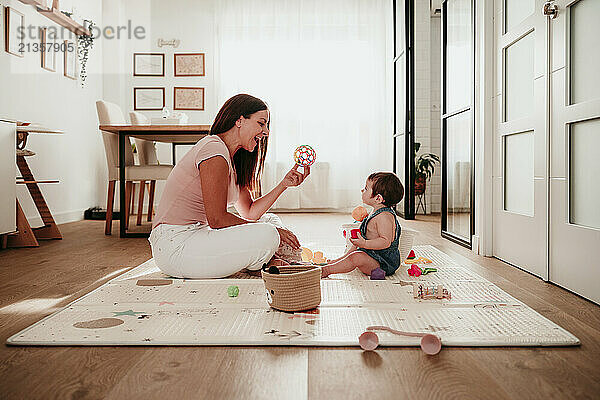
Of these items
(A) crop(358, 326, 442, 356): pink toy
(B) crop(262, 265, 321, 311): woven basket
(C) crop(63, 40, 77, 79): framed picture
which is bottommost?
(A) crop(358, 326, 442, 356): pink toy

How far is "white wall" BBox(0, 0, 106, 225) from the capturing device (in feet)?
15.1

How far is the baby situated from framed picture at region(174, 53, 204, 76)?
16.2 feet

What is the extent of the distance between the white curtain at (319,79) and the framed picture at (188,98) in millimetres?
244

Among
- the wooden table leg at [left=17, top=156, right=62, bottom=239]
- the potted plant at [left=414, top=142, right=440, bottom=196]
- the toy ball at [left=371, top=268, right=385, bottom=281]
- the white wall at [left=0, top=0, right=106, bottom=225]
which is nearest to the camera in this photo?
the toy ball at [left=371, top=268, right=385, bottom=281]

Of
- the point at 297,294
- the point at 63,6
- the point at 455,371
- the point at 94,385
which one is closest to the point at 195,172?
the point at 297,294

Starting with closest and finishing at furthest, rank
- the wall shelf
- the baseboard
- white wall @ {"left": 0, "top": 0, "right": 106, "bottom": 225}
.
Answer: white wall @ {"left": 0, "top": 0, "right": 106, "bottom": 225} < the wall shelf < the baseboard

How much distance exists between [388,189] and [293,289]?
0.92 m

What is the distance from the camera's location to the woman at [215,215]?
2266 millimetres

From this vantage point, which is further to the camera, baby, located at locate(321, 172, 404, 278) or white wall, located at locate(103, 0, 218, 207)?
white wall, located at locate(103, 0, 218, 207)

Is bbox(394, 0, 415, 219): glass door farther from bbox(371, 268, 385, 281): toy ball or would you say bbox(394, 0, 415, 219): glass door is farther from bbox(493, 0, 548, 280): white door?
bbox(371, 268, 385, 281): toy ball

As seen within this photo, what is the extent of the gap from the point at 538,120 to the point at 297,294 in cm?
139

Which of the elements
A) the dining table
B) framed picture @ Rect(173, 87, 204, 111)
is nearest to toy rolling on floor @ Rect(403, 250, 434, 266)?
the dining table

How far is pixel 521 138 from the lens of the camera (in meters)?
2.76

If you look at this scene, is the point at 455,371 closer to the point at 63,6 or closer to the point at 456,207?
the point at 456,207
